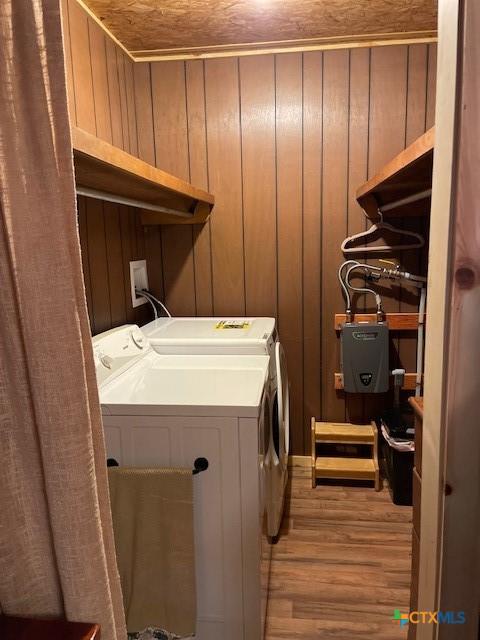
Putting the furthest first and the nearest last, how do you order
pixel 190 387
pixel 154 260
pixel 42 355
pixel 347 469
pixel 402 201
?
pixel 154 260 < pixel 347 469 < pixel 402 201 < pixel 190 387 < pixel 42 355

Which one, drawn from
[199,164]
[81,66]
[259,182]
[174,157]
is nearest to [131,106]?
[174,157]

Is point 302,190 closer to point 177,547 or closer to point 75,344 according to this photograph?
point 177,547

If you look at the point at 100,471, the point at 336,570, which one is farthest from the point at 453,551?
the point at 336,570

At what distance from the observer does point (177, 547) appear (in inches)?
54.4

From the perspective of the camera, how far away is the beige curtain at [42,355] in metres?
0.64

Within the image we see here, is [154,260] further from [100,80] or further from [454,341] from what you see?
[454,341]

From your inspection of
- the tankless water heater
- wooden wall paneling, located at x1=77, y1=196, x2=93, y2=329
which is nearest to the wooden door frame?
wooden wall paneling, located at x1=77, y1=196, x2=93, y2=329

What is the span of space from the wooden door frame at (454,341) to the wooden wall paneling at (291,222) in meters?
1.87

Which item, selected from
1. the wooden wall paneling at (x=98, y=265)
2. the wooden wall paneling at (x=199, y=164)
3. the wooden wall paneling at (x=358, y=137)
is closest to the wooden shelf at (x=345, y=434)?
the wooden wall paneling at (x=358, y=137)

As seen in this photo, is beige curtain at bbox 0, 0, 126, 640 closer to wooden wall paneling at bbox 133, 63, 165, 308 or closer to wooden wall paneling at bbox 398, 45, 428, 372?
wooden wall paneling at bbox 133, 63, 165, 308

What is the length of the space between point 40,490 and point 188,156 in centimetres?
229

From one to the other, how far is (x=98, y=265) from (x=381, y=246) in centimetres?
155

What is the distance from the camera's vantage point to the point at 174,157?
2.65 m

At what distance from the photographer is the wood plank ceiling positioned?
2.03 m
